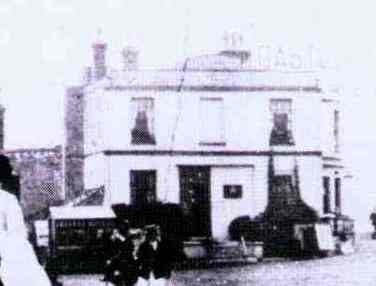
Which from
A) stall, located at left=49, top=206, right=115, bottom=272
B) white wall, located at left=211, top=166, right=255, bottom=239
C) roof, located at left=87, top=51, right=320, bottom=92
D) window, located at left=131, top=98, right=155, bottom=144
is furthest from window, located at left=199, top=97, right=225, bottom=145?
stall, located at left=49, top=206, right=115, bottom=272

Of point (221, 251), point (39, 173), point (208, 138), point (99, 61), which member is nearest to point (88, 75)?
point (99, 61)

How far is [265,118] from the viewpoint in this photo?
26.3 metres

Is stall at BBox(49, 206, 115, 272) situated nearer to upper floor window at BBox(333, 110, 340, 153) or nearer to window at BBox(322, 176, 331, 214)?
window at BBox(322, 176, 331, 214)

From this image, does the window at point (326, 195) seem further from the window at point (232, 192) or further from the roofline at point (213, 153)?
the window at point (232, 192)

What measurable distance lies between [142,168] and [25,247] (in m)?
21.4

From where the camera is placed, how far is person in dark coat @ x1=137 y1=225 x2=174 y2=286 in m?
7.79

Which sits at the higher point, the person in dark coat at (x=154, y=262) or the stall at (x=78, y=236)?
the person in dark coat at (x=154, y=262)

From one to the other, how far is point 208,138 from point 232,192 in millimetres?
1670

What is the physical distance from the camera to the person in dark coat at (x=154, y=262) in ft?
25.5

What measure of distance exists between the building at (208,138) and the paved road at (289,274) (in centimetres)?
350

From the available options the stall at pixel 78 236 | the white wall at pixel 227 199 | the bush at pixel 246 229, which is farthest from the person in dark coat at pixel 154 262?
the white wall at pixel 227 199

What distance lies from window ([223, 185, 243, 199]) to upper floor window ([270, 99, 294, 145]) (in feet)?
5.25

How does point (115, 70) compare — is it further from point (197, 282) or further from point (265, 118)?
point (197, 282)

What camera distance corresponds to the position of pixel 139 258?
26.0 feet
